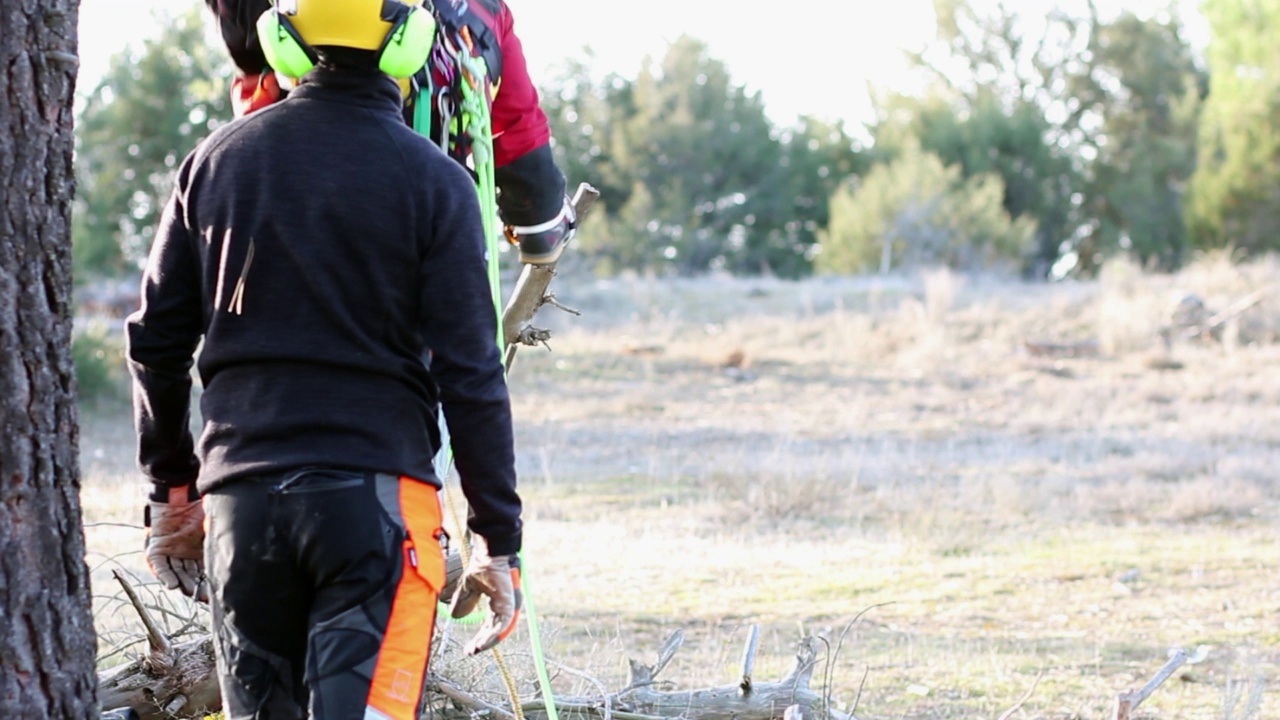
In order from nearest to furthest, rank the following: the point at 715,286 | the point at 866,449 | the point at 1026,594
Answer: the point at 1026,594
the point at 866,449
the point at 715,286

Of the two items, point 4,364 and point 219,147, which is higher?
point 219,147

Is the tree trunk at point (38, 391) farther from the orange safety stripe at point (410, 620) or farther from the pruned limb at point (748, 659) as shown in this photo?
the pruned limb at point (748, 659)

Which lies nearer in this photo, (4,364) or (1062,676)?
(4,364)

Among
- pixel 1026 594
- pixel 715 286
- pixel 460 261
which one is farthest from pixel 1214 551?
pixel 715 286

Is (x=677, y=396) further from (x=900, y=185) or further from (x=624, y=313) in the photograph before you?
(x=900, y=185)

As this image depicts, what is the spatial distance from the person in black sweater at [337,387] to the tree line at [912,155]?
24760 mm

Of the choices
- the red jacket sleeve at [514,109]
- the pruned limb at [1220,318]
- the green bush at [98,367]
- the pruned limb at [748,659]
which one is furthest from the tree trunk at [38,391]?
the pruned limb at [1220,318]

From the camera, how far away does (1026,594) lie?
22.9ft

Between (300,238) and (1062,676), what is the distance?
407cm

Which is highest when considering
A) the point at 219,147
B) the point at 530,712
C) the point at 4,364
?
the point at 219,147

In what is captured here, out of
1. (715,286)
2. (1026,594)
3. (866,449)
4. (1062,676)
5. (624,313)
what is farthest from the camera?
(715,286)

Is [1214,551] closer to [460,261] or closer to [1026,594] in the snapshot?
[1026,594]

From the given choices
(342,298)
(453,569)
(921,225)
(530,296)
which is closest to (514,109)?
(530,296)

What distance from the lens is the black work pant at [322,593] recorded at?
93.2 inches
